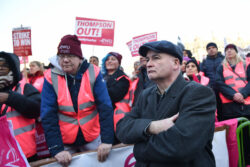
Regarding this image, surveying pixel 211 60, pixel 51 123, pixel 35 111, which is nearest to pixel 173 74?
pixel 51 123

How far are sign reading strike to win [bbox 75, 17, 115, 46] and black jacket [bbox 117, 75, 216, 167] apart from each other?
212 inches

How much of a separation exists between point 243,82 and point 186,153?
386 centimetres

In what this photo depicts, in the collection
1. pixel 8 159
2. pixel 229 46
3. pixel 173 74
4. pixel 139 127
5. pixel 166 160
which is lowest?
pixel 8 159

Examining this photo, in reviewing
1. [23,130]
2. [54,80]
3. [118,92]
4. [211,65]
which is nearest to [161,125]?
[54,80]

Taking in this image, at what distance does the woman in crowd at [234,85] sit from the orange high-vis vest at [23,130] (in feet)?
13.0

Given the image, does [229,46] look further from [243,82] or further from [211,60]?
[211,60]

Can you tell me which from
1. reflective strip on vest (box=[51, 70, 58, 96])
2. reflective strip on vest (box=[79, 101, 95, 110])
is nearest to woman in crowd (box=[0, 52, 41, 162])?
reflective strip on vest (box=[51, 70, 58, 96])

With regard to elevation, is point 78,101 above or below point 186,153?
above

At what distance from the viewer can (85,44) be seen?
692cm

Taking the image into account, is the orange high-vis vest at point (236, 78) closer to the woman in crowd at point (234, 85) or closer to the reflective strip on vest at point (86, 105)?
the woman in crowd at point (234, 85)

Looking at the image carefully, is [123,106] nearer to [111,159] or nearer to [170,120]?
[111,159]

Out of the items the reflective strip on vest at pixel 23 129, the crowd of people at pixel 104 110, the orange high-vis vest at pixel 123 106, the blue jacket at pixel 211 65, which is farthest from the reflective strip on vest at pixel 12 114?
the blue jacket at pixel 211 65

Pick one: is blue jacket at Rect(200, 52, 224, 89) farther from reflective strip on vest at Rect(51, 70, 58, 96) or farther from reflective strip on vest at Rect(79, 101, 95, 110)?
reflective strip on vest at Rect(51, 70, 58, 96)

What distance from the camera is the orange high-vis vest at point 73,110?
2561 mm
